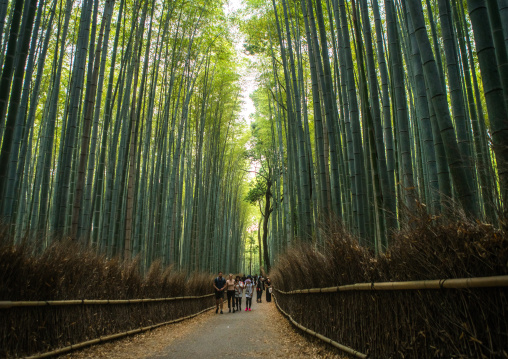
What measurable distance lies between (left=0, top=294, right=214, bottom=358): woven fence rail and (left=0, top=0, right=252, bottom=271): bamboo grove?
69cm

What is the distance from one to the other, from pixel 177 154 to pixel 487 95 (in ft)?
23.9

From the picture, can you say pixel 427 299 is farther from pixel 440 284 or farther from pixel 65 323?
pixel 65 323

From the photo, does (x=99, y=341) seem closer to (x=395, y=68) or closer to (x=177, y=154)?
(x=395, y=68)

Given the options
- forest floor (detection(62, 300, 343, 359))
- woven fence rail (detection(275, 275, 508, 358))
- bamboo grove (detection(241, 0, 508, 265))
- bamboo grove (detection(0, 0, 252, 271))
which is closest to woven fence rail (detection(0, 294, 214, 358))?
forest floor (detection(62, 300, 343, 359))

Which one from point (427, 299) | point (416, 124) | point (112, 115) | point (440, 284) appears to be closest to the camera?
point (440, 284)

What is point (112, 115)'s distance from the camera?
9266mm

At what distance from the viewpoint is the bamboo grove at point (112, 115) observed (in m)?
4.37

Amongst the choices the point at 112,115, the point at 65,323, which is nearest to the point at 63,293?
the point at 65,323

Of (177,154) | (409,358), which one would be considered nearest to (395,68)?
(409,358)

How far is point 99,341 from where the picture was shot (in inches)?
151

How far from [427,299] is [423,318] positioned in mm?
97

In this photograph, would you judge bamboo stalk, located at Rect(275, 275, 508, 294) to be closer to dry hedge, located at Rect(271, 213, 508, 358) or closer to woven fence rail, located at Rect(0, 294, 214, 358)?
dry hedge, located at Rect(271, 213, 508, 358)

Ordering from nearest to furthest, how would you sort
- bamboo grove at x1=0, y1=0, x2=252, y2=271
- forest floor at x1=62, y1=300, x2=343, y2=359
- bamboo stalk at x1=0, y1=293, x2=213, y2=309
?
1. bamboo stalk at x1=0, y1=293, x2=213, y2=309
2. forest floor at x1=62, y1=300, x2=343, y2=359
3. bamboo grove at x1=0, y1=0, x2=252, y2=271

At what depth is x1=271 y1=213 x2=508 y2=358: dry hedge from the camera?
1.35 m
